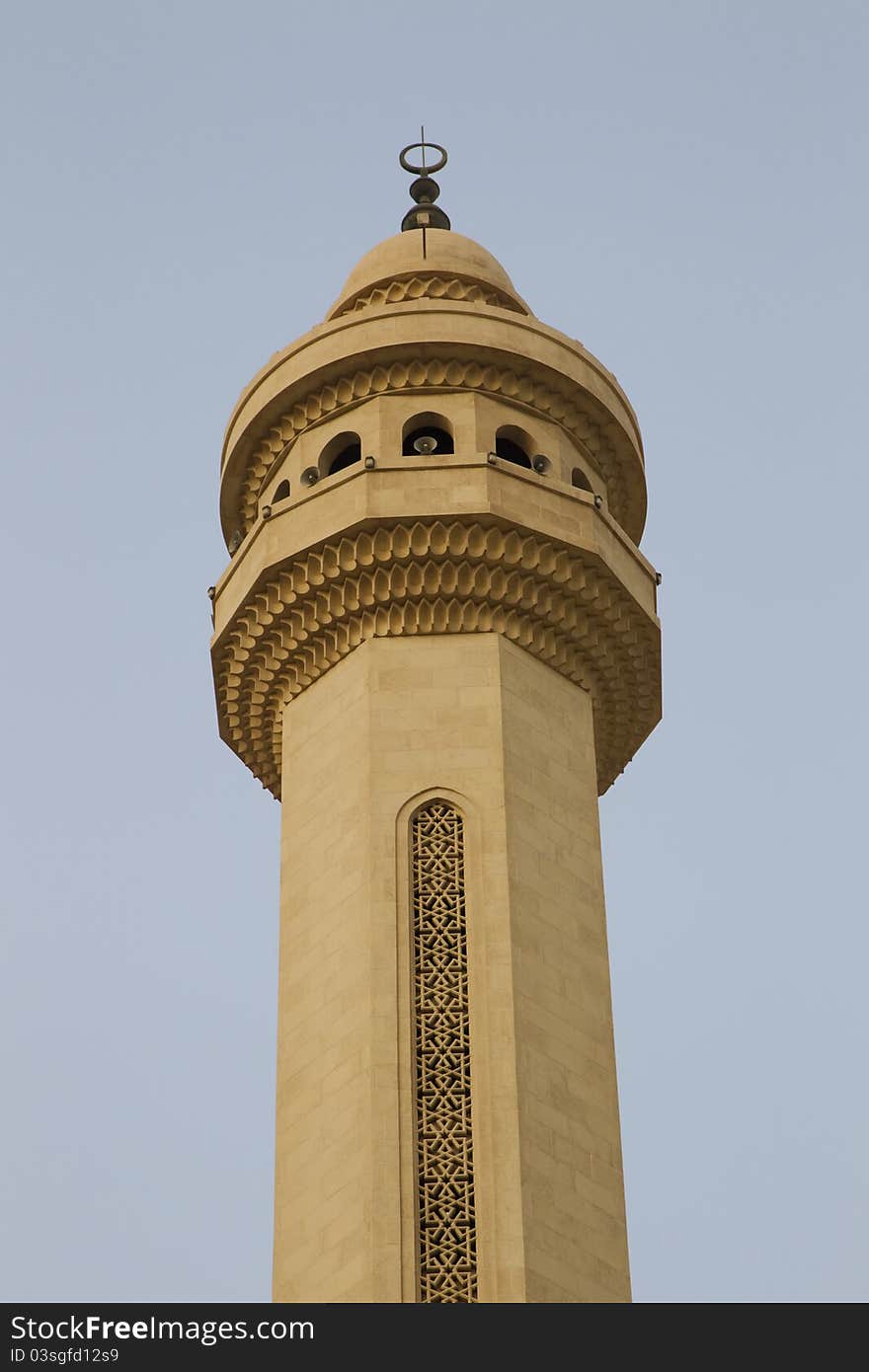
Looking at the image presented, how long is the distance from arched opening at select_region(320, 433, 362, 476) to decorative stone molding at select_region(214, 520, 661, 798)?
1.28 metres

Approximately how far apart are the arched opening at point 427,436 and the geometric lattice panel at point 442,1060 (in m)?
3.71

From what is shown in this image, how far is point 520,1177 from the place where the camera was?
19438mm

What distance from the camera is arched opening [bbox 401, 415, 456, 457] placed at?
23.5 meters

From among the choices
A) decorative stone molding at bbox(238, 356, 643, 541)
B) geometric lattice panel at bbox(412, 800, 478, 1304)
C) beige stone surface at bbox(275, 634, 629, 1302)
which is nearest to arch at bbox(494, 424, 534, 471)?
decorative stone molding at bbox(238, 356, 643, 541)

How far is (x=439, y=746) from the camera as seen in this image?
71.5 feet

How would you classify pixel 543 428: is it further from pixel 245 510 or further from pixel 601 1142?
pixel 601 1142

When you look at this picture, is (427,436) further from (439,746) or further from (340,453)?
(439,746)

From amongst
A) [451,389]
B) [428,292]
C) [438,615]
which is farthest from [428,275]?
[438,615]

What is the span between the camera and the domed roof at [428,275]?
25.2m

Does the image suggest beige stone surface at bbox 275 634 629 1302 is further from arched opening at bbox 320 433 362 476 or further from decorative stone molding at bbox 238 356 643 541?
decorative stone molding at bbox 238 356 643 541

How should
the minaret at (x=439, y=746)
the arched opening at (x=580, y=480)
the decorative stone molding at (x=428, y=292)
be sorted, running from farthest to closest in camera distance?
the decorative stone molding at (x=428, y=292) → the arched opening at (x=580, y=480) → the minaret at (x=439, y=746)

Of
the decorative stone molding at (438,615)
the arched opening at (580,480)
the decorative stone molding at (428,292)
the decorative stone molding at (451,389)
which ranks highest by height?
the decorative stone molding at (428,292)

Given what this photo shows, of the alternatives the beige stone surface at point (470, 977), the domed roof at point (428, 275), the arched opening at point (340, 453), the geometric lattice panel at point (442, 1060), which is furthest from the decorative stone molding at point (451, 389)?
the geometric lattice panel at point (442, 1060)

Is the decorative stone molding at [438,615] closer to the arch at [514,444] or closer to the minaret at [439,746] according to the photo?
the minaret at [439,746]
